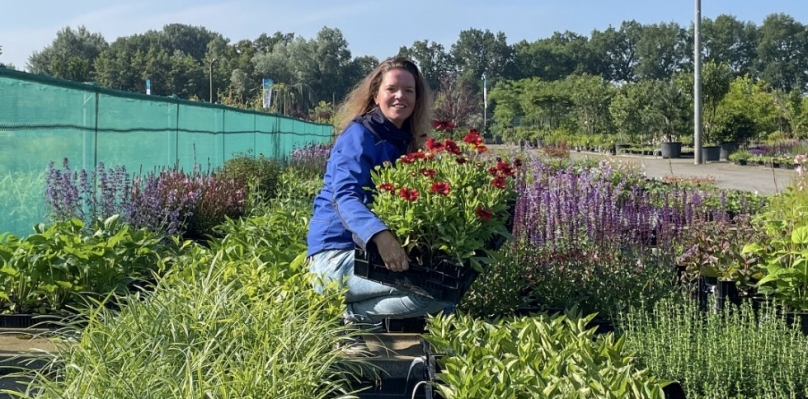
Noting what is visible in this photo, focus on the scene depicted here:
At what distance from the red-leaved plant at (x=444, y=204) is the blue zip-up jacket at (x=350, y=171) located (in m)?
0.12

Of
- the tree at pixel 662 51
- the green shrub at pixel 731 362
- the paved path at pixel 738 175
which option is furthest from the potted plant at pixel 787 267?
the tree at pixel 662 51

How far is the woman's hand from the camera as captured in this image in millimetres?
3495

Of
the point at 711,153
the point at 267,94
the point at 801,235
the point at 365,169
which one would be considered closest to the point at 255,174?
the point at 365,169

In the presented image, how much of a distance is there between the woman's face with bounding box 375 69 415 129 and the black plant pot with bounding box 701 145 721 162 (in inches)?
1258

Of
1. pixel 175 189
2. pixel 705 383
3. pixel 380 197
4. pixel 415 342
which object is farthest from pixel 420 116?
pixel 175 189

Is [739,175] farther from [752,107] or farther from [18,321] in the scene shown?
[18,321]

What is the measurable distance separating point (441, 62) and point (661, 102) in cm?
8647

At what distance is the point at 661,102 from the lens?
1583 inches

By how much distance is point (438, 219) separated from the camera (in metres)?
3.56

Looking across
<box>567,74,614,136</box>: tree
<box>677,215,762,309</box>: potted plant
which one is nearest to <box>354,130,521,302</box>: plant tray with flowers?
<box>677,215,762,309</box>: potted plant

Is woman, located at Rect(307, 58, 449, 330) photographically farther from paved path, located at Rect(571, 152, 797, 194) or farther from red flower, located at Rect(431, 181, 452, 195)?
paved path, located at Rect(571, 152, 797, 194)

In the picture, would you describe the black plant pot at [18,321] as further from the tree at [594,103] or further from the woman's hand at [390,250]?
the tree at [594,103]

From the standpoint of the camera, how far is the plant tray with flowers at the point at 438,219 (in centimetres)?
355

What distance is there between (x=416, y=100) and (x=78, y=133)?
467cm
